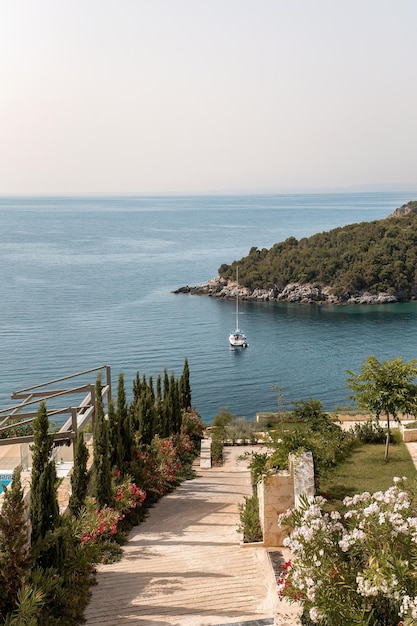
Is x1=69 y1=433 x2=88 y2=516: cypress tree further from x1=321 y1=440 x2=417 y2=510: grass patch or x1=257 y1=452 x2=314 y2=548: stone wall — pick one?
x1=321 y1=440 x2=417 y2=510: grass patch

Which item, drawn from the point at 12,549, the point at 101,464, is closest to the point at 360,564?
the point at 12,549

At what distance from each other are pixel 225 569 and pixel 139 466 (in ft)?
15.8

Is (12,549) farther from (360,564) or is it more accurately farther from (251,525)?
(251,525)

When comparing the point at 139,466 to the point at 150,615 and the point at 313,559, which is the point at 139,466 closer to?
the point at 150,615

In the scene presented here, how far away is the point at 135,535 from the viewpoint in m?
14.1

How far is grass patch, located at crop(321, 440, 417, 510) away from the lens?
1388 centimetres

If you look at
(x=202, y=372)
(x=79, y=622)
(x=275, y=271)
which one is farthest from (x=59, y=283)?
(x=79, y=622)

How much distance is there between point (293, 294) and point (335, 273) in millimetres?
5787

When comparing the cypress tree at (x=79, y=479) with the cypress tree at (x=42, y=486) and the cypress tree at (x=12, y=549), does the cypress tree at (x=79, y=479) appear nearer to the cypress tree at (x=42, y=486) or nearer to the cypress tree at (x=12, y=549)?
the cypress tree at (x=42, y=486)

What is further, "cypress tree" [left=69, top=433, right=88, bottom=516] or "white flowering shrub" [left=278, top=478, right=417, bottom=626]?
"cypress tree" [left=69, top=433, right=88, bottom=516]

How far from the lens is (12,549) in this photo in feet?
30.8

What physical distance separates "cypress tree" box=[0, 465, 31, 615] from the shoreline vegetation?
237ft

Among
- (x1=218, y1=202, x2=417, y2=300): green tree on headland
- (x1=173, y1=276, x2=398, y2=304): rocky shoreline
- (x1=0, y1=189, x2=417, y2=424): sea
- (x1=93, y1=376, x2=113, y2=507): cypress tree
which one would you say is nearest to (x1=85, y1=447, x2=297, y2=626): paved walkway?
(x1=93, y1=376, x2=113, y2=507): cypress tree

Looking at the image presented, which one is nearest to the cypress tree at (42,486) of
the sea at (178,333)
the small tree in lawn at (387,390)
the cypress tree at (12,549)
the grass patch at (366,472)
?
the cypress tree at (12,549)
